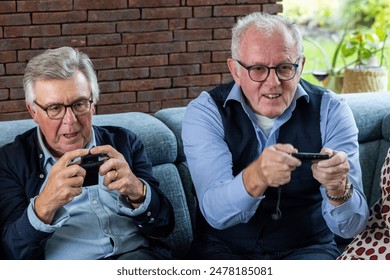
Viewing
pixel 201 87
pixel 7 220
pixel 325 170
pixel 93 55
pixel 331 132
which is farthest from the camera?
pixel 201 87

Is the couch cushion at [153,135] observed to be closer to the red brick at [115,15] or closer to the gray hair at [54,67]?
the gray hair at [54,67]

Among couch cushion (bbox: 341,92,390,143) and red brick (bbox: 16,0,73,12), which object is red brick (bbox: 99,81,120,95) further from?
couch cushion (bbox: 341,92,390,143)

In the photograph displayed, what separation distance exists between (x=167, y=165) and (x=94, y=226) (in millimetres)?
466

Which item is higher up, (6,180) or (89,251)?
(6,180)

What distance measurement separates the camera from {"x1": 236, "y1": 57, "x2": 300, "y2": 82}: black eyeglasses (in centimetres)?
188

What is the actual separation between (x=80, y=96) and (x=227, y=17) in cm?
197

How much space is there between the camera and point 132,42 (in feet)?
11.7

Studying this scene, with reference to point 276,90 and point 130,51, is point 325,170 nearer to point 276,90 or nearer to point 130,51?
point 276,90

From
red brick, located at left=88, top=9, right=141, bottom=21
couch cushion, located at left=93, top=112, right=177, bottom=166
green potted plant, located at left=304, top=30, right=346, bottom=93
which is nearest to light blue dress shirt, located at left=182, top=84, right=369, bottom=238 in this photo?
couch cushion, located at left=93, top=112, right=177, bottom=166

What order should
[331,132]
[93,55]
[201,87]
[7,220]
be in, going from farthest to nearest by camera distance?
1. [201,87]
2. [93,55]
3. [331,132]
4. [7,220]

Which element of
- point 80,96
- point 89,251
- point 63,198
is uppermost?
point 80,96

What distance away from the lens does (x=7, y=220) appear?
1812mm

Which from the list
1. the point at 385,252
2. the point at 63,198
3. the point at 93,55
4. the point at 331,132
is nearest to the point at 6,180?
the point at 63,198

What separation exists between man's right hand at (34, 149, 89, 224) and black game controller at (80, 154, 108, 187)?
0.09ft
